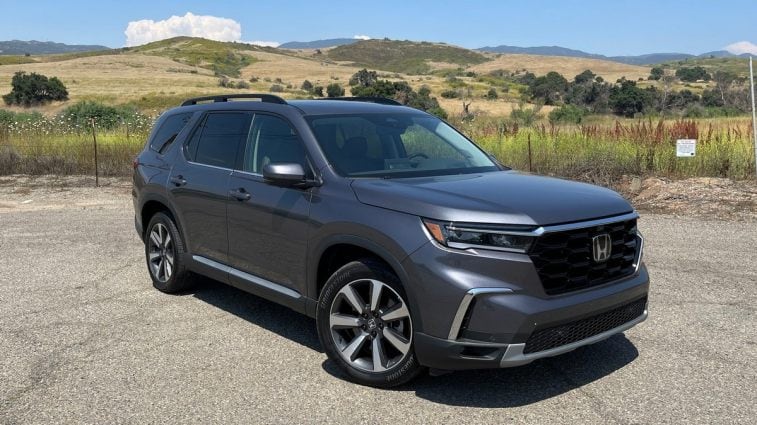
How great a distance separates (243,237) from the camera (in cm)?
511

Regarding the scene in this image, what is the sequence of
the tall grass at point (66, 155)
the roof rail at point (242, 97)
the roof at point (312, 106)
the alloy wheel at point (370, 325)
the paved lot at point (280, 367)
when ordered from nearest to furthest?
the paved lot at point (280, 367) → the alloy wheel at point (370, 325) → the roof at point (312, 106) → the roof rail at point (242, 97) → the tall grass at point (66, 155)

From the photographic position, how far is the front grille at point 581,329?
12.1 ft

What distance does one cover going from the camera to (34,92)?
5456cm

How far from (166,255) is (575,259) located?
4.01 m

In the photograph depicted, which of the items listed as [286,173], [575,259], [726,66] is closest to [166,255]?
[286,173]

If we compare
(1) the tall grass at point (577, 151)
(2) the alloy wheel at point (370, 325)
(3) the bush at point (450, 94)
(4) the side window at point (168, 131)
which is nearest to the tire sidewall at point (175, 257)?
(4) the side window at point (168, 131)

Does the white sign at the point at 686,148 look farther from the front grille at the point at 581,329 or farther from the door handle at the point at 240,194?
the door handle at the point at 240,194

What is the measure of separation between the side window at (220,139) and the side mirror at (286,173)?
3.21 feet

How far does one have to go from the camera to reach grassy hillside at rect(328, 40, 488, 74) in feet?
515

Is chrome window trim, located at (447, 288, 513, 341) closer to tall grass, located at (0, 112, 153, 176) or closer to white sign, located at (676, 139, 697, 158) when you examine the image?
white sign, located at (676, 139, 697, 158)

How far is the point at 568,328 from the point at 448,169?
5.11ft

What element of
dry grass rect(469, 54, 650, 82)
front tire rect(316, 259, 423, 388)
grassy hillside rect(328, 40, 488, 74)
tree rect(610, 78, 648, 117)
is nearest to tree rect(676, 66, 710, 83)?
dry grass rect(469, 54, 650, 82)

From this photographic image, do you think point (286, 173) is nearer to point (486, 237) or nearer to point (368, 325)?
point (368, 325)

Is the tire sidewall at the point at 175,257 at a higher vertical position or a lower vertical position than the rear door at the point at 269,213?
lower
